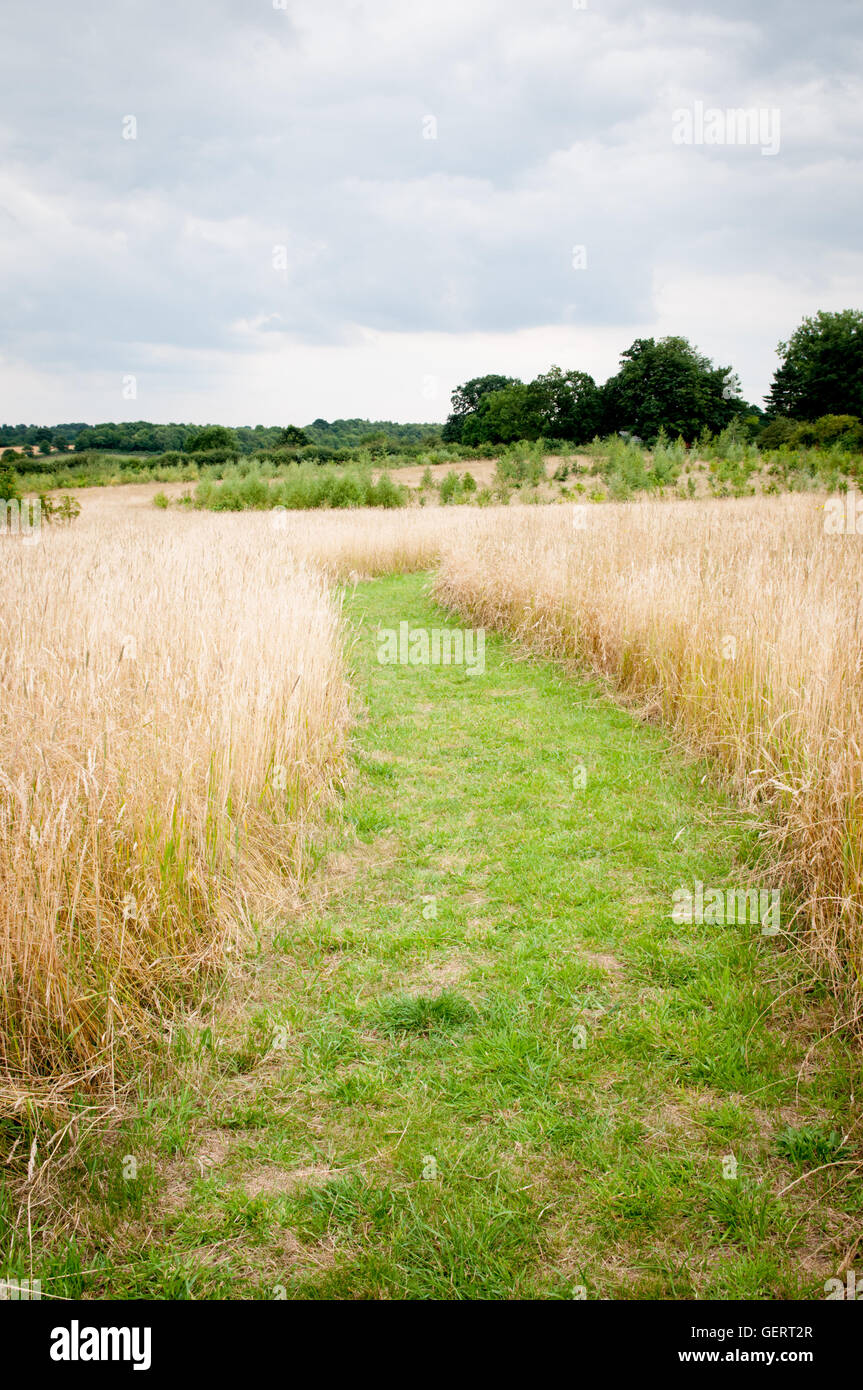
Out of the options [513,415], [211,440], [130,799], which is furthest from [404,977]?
[513,415]

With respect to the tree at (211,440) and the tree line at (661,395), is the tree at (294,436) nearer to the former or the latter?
the tree at (211,440)

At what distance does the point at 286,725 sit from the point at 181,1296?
3.06 metres

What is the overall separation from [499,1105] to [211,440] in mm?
54917

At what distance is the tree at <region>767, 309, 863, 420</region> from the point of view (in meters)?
46.8

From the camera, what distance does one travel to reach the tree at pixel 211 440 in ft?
166

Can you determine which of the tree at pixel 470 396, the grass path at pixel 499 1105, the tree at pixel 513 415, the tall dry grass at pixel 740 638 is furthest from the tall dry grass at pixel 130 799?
the tree at pixel 470 396

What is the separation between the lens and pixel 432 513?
1888 centimetres

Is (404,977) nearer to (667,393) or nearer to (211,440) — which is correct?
(211,440)

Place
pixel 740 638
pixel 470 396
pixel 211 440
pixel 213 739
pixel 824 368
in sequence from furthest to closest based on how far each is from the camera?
1. pixel 470 396
2. pixel 211 440
3. pixel 824 368
4. pixel 740 638
5. pixel 213 739

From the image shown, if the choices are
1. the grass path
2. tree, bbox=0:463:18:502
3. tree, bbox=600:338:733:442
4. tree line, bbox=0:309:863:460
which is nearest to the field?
the grass path

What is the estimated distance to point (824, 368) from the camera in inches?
1885

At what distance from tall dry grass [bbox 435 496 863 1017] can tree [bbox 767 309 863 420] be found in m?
43.1
